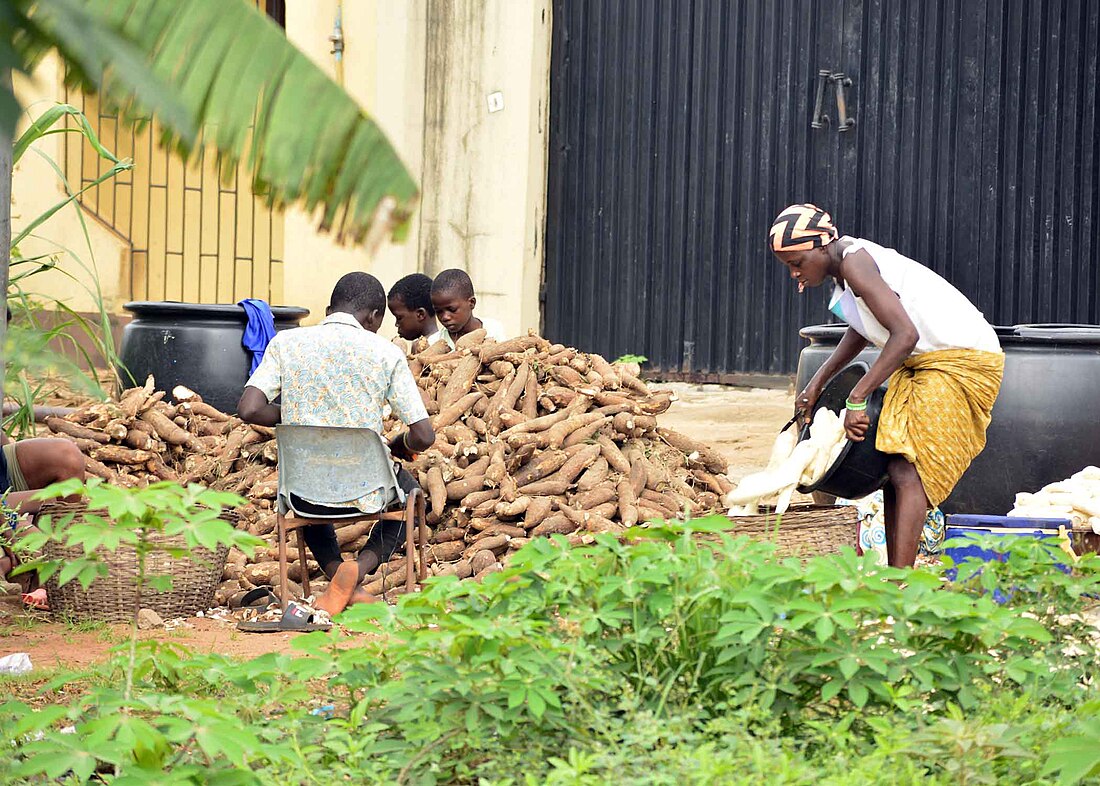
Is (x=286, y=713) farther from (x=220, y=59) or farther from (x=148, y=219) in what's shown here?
(x=148, y=219)

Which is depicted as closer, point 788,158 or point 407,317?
point 407,317

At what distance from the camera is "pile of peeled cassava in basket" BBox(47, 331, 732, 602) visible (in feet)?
19.0

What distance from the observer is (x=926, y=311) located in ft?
→ 15.9

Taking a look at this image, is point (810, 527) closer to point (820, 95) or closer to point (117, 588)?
point (117, 588)

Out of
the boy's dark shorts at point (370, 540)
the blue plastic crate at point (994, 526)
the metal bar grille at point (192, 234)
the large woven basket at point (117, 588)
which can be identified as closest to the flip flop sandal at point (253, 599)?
the boy's dark shorts at point (370, 540)

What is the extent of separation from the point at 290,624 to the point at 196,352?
303 cm

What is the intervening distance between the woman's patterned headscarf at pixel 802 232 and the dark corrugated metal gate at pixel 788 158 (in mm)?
3886

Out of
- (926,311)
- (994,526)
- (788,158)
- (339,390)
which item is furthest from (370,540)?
(788,158)

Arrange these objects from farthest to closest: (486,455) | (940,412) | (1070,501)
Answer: (486,455) < (1070,501) < (940,412)

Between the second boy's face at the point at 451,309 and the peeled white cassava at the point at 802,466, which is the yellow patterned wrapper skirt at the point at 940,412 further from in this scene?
the second boy's face at the point at 451,309

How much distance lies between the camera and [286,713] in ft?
9.75

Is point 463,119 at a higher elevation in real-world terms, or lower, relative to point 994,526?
higher

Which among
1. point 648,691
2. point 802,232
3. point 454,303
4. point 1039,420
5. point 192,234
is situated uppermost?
point 192,234

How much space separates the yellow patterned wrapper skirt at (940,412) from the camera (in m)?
4.84
